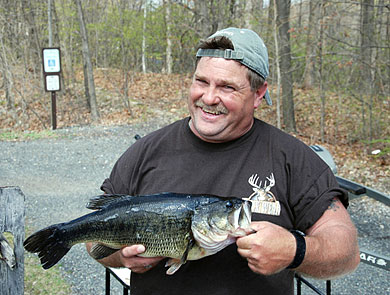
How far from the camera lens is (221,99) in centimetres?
218

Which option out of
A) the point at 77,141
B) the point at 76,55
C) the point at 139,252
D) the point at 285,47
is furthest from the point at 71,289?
the point at 76,55

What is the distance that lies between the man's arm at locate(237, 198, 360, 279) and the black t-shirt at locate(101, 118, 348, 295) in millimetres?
75

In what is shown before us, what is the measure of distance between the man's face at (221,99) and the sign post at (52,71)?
41.1 ft

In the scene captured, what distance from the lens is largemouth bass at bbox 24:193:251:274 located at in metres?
1.75

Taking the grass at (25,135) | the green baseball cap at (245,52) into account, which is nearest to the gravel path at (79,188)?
the grass at (25,135)

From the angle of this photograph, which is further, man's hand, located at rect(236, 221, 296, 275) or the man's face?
the man's face

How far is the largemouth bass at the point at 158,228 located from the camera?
1753 mm

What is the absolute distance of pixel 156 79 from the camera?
20375mm

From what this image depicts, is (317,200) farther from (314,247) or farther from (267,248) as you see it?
(267,248)

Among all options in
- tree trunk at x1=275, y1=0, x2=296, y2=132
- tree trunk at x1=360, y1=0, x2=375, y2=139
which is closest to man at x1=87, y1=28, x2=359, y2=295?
tree trunk at x1=360, y1=0, x2=375, y2=139

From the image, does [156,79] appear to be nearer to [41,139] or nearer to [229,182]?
[41,139]

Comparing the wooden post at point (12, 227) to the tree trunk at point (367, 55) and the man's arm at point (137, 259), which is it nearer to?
the man's arm at point (137, 259)

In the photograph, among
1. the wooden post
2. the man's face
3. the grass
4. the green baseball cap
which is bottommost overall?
the grass

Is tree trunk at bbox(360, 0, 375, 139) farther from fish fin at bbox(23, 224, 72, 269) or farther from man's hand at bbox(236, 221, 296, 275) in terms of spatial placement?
fish fin at bbox(23, 224, 72, 269)
